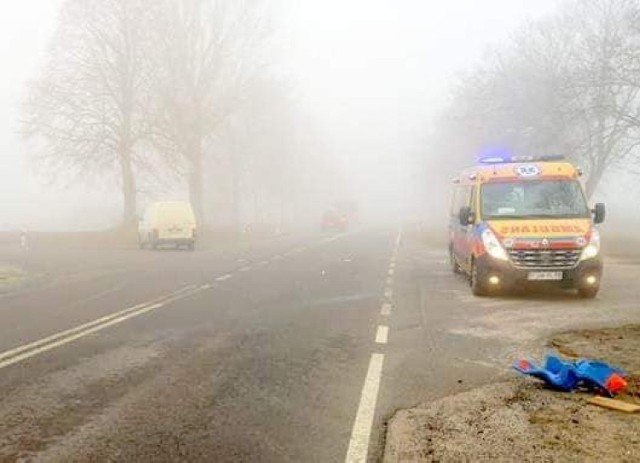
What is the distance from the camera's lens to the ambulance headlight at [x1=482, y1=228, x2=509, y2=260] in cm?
1273

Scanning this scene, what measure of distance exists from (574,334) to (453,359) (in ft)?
7.70

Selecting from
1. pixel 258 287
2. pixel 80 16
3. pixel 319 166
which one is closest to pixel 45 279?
pixel 258 287

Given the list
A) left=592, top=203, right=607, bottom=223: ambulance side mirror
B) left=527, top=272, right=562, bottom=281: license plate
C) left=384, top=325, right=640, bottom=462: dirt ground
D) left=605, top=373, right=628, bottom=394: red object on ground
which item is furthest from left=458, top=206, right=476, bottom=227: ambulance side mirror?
left=605, top=373, right=628, bottom=394: red object on ground

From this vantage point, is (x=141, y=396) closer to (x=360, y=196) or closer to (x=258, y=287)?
(x=258, y=287)

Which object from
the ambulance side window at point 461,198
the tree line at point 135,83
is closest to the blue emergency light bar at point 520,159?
the ambulance side window at point 461,198

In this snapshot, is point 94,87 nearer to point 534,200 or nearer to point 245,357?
point 534,200

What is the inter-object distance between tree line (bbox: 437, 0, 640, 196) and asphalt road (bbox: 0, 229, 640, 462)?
1550 cm

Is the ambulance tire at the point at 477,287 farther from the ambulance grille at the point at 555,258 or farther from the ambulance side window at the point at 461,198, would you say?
the ambulance side window at the point at 461,198

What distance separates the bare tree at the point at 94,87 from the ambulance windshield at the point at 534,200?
2342 cm

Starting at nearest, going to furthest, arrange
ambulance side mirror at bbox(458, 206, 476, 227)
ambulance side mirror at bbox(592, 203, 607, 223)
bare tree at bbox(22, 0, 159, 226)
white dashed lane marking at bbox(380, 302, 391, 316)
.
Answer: white dashed lane marking at bbox(380, 302, 391, 316) < ambulance side mirror at bbox(592, 203, 607, 223) < ambulance side mirror at bbox(458, 206, 476, 227) < bare tree at bbox(22, 0, 159, 226)

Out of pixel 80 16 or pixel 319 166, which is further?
pixel 319 166

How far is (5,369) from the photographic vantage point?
285 inches

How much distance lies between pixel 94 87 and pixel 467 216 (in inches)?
972

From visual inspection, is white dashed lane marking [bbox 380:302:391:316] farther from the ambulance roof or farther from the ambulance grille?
the ambulance roof
